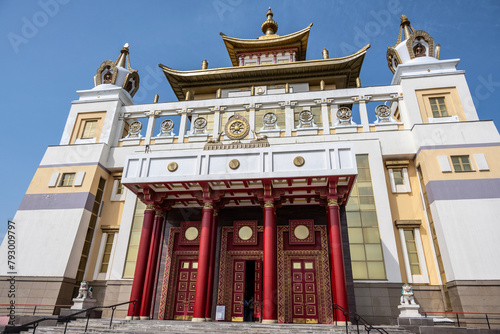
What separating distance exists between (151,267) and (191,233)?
2.67 metres

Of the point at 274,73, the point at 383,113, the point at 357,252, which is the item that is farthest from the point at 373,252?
the point at 274,73

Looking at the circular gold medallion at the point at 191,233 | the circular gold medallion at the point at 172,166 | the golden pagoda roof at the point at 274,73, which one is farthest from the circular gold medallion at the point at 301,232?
the golden pagoda roof at the point at 274,73

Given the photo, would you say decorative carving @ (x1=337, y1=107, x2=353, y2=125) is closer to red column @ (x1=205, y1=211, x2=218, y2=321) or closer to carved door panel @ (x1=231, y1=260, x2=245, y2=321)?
red column @ (x1=205, y1=211, x2=218, y2=321)

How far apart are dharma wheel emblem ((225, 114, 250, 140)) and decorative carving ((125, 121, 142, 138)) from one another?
8039 mm

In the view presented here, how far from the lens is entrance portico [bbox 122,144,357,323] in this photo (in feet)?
43.0

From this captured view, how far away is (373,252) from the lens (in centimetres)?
1577

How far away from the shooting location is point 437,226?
1520 cm

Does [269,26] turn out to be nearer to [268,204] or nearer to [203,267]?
[268,204]

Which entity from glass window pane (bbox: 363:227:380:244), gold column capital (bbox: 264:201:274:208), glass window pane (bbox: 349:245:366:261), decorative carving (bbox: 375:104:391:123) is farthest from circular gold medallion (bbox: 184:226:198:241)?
decorative carving (bbox: 375:104:391:123)

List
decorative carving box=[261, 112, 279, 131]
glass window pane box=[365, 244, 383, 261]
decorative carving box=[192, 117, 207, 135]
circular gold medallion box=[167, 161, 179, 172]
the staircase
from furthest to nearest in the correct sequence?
decorative carving box=[192, 117, 207, 135] → decorative carving box=[261, 112, 279, 131] → glass window pane box=[365, 244, 383, 261] → circular gold medallion box=[167, 161, 179, 172] → the staircase

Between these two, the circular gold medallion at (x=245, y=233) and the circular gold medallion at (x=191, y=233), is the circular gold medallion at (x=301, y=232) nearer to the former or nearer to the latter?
the circular gold medallion at (x=245, y=233)

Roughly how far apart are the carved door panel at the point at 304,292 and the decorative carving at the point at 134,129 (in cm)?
1349

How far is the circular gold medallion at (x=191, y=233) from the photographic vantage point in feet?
54.2

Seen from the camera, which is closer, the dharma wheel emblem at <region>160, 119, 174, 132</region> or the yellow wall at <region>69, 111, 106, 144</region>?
the yellow wall at <region>69, 111, 106, 144</region>
